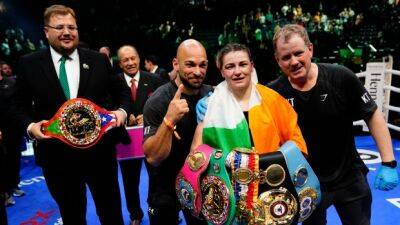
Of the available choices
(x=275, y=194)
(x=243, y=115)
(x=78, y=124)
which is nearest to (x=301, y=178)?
(x=275, y=194)

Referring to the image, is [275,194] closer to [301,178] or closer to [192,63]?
[301,178]

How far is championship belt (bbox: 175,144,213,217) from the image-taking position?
4.94 ft

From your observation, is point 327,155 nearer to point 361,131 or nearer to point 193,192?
point 193,192

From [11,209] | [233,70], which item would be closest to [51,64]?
[233,70]

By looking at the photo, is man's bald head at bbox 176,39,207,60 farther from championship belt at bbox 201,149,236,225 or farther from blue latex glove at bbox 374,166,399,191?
blue latex glove at bbox 374,166,399,191

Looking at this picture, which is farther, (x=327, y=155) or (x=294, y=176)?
(x=327, y=155)

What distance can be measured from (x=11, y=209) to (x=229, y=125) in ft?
10.3

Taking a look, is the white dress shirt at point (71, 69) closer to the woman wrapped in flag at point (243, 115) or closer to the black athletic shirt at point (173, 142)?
the black athletic shirt at point (173, 142)

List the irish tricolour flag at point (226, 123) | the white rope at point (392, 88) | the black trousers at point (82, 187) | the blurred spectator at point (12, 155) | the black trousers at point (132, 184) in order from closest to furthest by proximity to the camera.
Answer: the irish tricolour flag at point (226, 123), the black trousers at point (82, 187), the black trousers at point (132, 184), the blurred spectator at point (12, 155), the white rope at point (392, 88)

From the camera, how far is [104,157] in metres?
2.25

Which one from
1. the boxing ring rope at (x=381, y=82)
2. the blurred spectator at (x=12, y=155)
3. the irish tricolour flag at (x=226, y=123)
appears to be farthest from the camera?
the boxing ring rope at (x=381, y=82)

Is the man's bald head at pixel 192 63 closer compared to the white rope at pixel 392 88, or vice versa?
the man's bald head at pixel 192 63

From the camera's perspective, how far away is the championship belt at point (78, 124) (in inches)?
81.2

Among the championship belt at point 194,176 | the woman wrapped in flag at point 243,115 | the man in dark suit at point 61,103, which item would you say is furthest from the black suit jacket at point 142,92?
the championship belt at point 194,176
